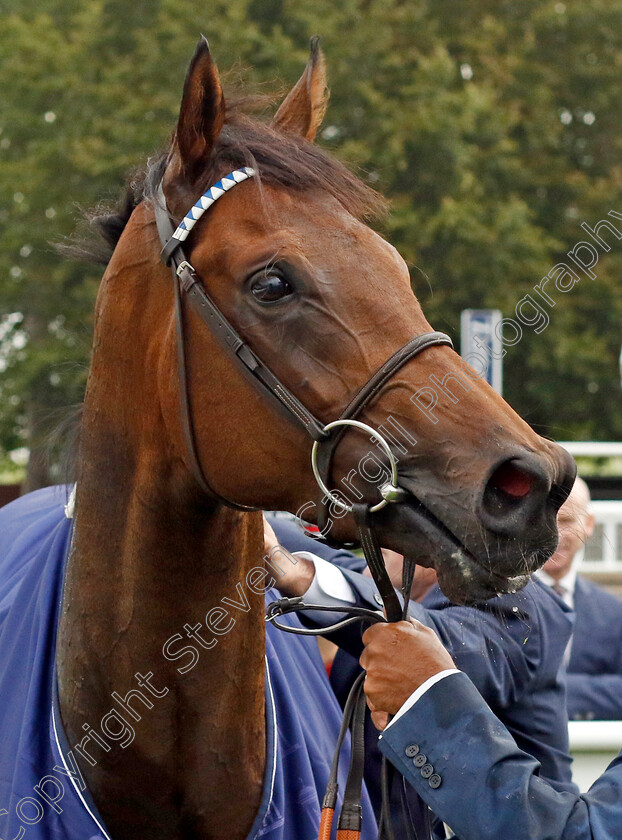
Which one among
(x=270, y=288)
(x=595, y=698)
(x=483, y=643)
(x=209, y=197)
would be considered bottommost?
(x=595, y=698)

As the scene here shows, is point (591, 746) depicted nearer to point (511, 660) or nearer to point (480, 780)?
point (511, 660)

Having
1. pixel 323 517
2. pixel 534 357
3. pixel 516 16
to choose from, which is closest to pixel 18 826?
pixel 323 517

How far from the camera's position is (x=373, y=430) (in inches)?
70.1

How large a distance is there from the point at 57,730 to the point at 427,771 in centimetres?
81

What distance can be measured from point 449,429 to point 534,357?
509 inches

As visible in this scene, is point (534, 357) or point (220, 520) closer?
point (220, 520)

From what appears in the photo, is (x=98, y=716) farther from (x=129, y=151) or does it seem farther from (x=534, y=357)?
(x=534, y=357)

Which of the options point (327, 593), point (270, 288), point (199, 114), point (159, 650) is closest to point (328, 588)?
point (327, 593)

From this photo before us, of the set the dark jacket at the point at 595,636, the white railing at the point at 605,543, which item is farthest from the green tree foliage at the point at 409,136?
the dark jacket at the point at 595,636

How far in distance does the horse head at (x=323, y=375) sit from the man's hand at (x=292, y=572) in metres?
0.49

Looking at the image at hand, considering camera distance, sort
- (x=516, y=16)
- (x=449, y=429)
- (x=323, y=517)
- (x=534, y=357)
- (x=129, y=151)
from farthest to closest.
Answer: (x=516, y=16) < (x=534, y=357) < (x=129, y=151) < (x=323, y=517) < (x=449, y=429)

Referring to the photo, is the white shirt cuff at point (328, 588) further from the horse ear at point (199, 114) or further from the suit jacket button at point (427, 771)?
the horse ear at point (199, 114)

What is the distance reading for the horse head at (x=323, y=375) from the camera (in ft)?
5.50

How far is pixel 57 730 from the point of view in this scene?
2.10 meters
